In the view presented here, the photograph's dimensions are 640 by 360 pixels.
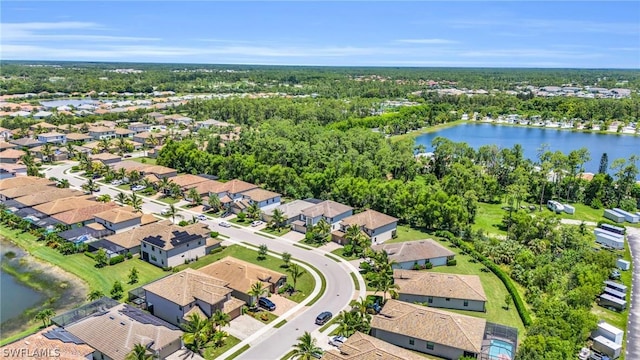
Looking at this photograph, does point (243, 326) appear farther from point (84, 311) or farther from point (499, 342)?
point (499, 342)

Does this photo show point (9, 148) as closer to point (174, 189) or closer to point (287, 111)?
point (174, 189)

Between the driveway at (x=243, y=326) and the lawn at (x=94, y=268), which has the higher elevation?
the driveway at (x=243, y=326)

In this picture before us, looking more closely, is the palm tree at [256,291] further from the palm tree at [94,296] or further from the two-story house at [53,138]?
the two-story house at [53,138]

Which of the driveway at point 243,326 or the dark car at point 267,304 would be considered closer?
the driveway at point 243,326

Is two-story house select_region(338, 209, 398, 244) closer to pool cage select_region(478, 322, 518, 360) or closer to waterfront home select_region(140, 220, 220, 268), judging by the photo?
waterfront home select_region(140, 220, 220, 268)

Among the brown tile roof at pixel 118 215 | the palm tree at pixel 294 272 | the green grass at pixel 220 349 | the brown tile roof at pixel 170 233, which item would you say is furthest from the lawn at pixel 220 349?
the brown tile roof at pixel 118 215

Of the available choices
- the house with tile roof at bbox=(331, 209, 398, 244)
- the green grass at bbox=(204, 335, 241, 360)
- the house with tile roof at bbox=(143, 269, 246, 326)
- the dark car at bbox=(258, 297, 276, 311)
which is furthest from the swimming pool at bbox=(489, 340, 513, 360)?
the house with tile roof at bbox=(331, 209, 398, 244)

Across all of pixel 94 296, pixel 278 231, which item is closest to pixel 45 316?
pixel 94 296
